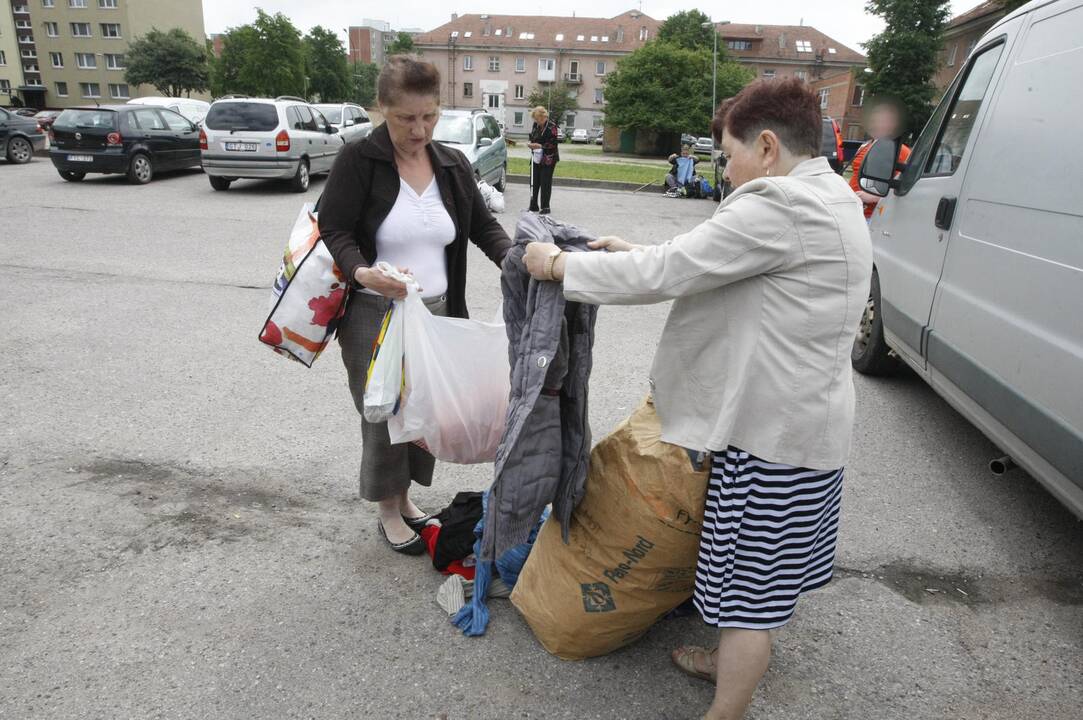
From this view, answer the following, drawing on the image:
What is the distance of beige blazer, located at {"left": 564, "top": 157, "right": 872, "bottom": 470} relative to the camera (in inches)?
63.5

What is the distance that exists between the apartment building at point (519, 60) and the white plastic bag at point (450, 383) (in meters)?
74.4

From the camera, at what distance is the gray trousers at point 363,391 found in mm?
2572

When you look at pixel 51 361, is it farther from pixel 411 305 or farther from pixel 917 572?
pixel 917 572

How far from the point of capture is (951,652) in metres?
2.39

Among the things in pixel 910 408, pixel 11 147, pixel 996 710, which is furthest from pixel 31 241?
pixel 11 147

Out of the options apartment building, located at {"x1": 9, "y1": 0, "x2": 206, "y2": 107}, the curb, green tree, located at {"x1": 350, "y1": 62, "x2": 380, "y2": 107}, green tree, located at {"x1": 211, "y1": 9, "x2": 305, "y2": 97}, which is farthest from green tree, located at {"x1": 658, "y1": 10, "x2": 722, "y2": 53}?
the curb

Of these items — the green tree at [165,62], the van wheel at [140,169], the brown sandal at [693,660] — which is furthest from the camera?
the green tree at [165,62]

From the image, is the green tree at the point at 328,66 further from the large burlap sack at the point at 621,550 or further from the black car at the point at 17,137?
the large burlap sack at the point at 621,550

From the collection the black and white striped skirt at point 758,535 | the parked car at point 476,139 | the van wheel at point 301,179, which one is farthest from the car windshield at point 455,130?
the black and white striped skirt at point 758,535

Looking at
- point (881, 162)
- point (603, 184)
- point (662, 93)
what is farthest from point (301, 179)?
point (662, 93)

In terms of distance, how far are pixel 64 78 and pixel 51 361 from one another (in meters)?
76.6

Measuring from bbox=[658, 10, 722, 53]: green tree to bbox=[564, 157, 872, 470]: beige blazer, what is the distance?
68793 mm

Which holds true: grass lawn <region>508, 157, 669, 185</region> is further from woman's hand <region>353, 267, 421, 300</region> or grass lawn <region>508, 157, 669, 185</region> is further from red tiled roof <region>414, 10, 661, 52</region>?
red tiled roof <region>414, 10, 661, 52</region>

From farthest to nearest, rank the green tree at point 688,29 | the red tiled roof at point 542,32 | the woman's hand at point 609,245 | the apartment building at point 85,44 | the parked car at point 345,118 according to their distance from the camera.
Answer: the red tiled roof at point 542,32 → the green tree at point 688,29 → the apartment building at point 85,44 → the parked car at point 345,118 → the woman's hand at point 609,245
